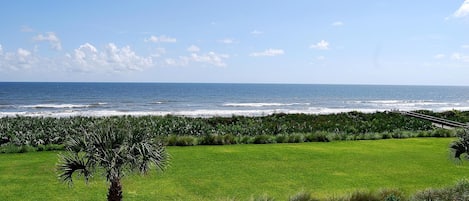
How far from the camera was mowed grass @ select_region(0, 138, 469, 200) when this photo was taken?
37.0 feet

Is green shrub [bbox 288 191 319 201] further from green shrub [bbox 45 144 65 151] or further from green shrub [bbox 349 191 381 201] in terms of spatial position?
green shrub [bbox 45 144 65 151]

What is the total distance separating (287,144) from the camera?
20.0m

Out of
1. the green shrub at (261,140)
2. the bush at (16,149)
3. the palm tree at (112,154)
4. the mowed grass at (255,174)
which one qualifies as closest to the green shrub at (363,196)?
the mowed grass at (255,174)

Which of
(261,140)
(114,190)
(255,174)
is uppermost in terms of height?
(114,190)

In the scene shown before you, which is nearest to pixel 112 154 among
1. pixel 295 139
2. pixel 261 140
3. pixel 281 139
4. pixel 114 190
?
pixel 114 190

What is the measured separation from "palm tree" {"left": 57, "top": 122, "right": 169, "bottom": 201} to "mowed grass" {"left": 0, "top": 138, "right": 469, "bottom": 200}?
3307 millimetres

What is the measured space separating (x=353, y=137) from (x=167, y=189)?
13.2m

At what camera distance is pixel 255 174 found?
13422mm

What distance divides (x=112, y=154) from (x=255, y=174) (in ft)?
22.2

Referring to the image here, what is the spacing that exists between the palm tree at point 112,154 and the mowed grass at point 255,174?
331 cm

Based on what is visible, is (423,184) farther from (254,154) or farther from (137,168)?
(137,168)

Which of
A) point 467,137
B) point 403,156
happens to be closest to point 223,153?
point 403,156

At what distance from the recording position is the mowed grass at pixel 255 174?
11.3m

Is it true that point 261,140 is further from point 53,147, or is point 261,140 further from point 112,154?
point 112,154
